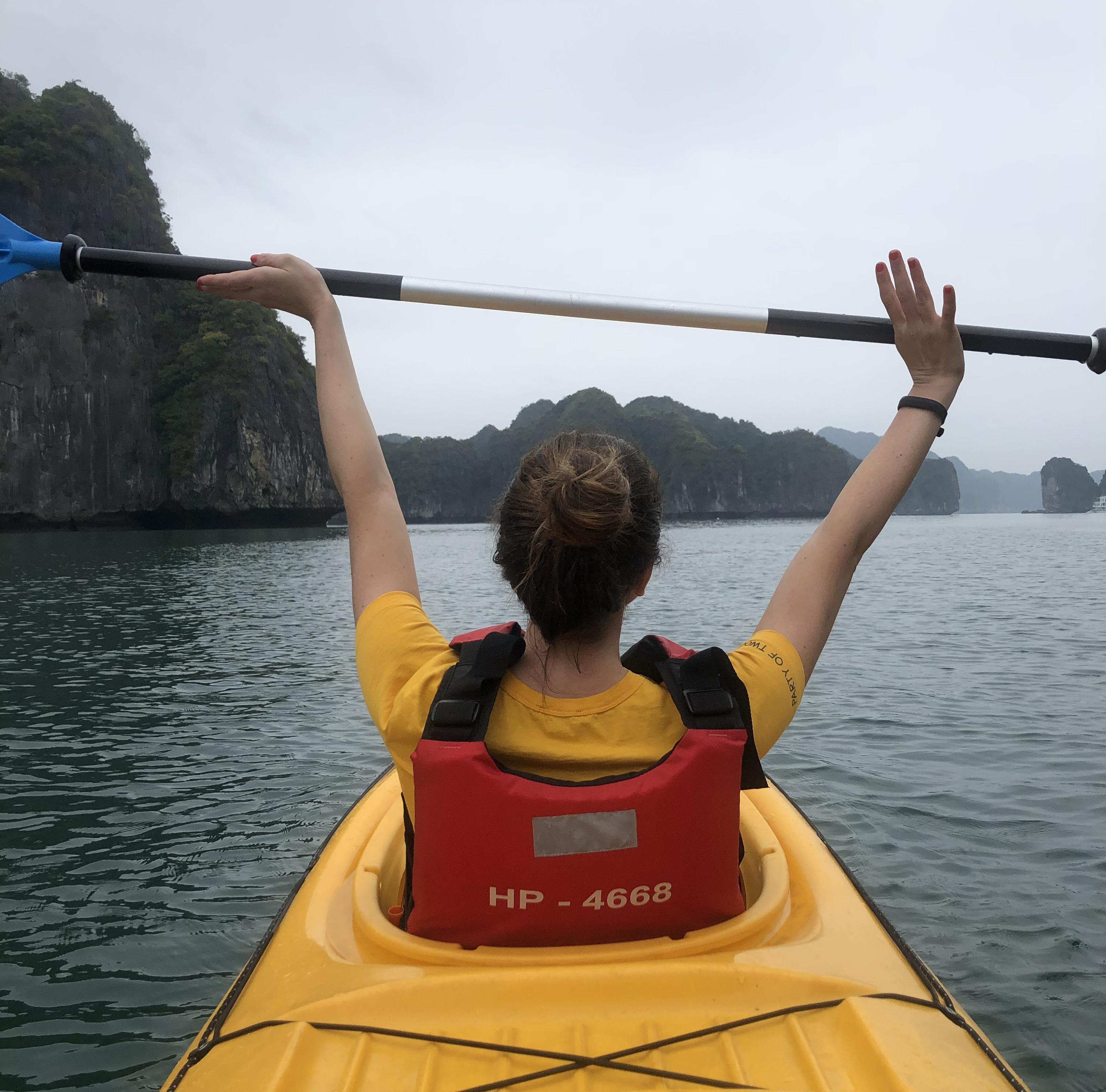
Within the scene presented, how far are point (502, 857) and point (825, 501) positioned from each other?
6022 inches

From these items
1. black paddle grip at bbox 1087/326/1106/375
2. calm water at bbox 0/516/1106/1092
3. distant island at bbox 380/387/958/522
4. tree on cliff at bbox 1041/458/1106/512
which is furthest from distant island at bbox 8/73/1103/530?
tree on cliff at bbox 1041/458/1106/512

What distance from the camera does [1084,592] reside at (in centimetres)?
1872

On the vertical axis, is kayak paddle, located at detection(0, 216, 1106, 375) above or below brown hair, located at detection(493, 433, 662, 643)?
above

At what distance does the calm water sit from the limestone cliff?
131ft

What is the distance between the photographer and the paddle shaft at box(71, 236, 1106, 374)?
2156mm

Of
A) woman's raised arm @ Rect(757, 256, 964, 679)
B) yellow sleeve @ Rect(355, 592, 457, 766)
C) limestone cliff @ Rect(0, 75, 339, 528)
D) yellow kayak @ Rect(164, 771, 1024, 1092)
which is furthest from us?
limestone cliff @ Rect(0, 75, 339, 528)

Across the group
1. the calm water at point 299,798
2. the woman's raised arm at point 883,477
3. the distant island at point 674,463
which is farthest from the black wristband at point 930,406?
the distant island at point 674,463

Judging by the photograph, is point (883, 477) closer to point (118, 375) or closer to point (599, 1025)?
point (599, 1025)

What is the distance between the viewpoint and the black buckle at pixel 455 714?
1.39m

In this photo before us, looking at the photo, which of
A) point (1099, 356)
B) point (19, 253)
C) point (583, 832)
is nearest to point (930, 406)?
point (1099, 356)

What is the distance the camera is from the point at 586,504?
4.65ft

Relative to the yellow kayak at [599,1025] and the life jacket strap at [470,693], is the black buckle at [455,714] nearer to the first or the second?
the life jacket strap at [470,693]

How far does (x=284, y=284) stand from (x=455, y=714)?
1121mm

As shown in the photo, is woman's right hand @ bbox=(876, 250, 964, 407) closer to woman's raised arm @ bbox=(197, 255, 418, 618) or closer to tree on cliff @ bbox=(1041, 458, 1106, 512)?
woman's raised arm @ bbox=(197, 255, 418, 618)
